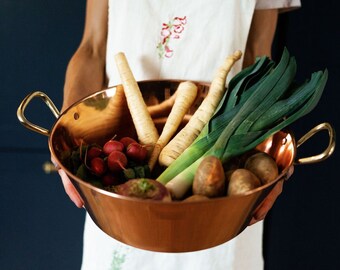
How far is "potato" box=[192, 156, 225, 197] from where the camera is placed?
1.63 feet

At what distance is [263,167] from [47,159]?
2.63 ft

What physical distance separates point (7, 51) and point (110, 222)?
74cm

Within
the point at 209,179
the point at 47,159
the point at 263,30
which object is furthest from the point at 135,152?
the point at 47,159

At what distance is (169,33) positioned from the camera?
0.77m

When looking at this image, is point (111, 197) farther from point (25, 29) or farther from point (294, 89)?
point (25, 29)

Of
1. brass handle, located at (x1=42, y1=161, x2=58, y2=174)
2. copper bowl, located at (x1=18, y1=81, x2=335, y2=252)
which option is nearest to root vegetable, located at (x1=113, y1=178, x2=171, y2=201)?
copper bowl, located at (x1=18, y1=81, x2=335, y2=252)

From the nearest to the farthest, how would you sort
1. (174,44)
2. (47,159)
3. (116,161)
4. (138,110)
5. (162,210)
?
1. (162,210)
2. (116,161)
3. (138,110)
4. (174,44)
5. (47,159)

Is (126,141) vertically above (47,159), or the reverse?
→ (126,141)

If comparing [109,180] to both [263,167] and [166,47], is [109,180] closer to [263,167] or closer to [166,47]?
[263,167]

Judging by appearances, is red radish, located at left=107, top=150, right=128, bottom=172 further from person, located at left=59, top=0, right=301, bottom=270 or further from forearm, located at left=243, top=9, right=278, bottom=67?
forearm, located at left=243, top=9, right=278, bottom=67

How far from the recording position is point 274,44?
1.09 metres

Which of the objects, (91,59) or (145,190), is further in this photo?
(91,59)

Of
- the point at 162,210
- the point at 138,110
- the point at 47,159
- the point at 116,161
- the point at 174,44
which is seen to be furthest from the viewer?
the point at 47,159

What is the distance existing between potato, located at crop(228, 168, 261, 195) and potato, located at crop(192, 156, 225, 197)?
0.01 meters
